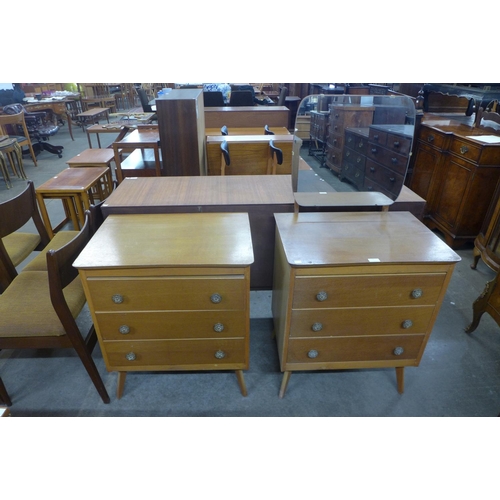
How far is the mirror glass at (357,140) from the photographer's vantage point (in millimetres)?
1404

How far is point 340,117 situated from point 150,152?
87.2 inches

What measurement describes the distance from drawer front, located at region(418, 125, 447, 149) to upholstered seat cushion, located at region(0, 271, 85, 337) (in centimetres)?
274

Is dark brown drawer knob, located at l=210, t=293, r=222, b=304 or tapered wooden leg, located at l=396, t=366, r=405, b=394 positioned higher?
dark brown drawer knob, located at l=210, t=293, r=222, b=304

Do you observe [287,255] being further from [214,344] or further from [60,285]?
[60,285]

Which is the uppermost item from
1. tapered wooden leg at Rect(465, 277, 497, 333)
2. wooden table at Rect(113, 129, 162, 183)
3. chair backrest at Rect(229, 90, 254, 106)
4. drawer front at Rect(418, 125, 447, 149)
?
chair backrest at Rect(229, 90, 254, 106)

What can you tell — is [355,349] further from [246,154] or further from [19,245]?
[19,245]

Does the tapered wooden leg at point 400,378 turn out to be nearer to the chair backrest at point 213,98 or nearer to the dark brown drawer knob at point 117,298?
the dark brown drawer knob at point 117,298

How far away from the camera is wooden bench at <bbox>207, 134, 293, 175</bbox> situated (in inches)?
98.8

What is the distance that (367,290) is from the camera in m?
1.23

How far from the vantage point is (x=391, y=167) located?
57.9 inches

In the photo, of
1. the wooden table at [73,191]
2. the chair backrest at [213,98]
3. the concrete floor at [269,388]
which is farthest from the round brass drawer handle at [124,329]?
the chair backrest at [213,98]

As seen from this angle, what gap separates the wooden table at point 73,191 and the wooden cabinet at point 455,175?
2861 mm

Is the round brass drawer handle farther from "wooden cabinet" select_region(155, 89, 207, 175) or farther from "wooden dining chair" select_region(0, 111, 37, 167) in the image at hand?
"wooden dining chair" select_region(0, 111, 37, 167)

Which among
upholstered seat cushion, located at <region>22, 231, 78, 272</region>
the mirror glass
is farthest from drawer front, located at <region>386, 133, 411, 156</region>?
upholstered seat cushion, located at <region>22, 231, 78, 272</region>
